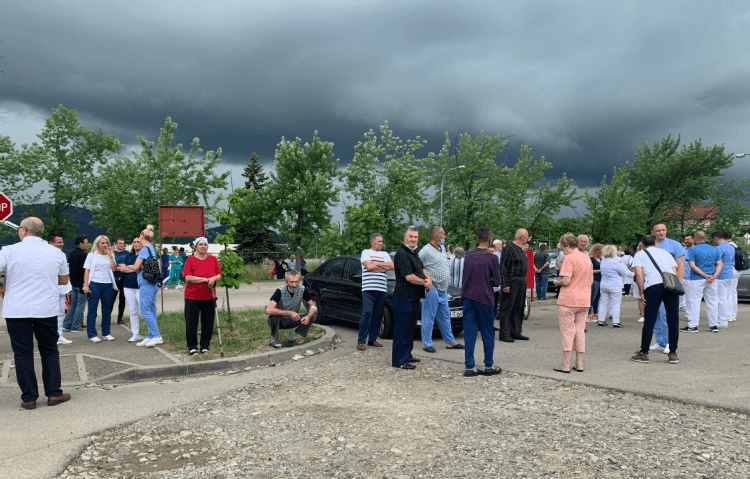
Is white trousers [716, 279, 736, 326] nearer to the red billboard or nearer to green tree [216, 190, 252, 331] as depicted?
green tree [216, 190, 252, 331]

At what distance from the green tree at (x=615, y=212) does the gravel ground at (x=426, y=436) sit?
3959 cm

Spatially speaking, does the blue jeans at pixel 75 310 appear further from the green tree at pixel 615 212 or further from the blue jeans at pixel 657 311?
the green tree at pixel 615 212

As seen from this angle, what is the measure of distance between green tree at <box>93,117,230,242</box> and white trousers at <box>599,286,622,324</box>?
2297 centimetres

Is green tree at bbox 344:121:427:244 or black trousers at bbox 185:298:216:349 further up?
green tree at bbox 344:121:427:244

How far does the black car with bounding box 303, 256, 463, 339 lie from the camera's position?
9.29m

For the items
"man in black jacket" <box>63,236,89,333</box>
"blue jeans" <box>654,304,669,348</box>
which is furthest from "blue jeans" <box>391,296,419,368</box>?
"man in black jacket" <box>63,236,89,333</box>

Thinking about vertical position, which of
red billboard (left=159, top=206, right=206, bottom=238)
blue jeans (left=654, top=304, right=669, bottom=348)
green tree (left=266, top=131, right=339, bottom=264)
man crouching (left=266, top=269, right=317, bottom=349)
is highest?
green tree (left=266, top=131, right=339, bottom=264)

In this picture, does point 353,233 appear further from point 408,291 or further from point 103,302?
point 408,291

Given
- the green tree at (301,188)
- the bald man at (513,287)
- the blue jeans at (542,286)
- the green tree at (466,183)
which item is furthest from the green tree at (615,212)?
the bald man at (513,287)

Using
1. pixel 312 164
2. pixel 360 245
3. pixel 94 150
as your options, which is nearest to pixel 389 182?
pixel 312 164

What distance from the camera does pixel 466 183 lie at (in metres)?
36.4

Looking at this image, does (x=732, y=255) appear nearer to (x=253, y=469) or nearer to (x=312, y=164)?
(x=253, y=469)

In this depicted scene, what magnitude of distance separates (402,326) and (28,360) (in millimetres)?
4194

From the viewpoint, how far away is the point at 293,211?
3488cm
